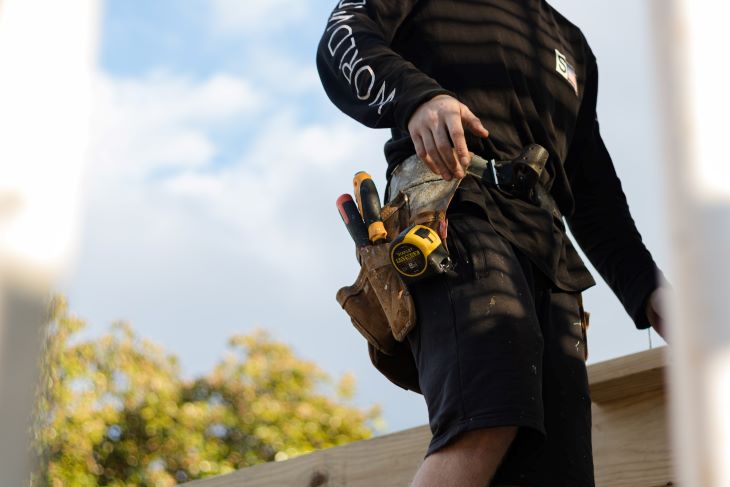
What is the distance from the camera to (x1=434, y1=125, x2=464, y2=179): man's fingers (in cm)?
193

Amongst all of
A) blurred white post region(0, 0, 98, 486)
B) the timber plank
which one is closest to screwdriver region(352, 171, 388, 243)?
the timber plank

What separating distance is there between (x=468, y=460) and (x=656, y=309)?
79cm

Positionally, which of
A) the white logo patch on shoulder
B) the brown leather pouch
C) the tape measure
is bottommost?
the brown leather pouch

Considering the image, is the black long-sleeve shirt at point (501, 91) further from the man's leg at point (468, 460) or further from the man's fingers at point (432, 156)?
the man's leg at point (468, 460)

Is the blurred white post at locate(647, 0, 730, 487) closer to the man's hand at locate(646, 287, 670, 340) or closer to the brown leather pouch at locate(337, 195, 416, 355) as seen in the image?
the brown leather pouch at locate(337, 195, 416, 355)

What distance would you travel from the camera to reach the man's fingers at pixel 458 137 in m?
1.91

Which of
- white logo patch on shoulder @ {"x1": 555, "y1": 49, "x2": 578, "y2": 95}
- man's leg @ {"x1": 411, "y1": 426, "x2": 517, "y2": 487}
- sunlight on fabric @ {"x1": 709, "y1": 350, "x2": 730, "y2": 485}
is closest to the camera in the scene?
sunlight on fabric @ {"x1": 709, "y1": 350, "x2": 730, "y2": 485}

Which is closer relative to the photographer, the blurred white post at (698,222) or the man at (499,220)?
the blurred white post at (698,222)

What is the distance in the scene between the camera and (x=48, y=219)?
63 centimetres

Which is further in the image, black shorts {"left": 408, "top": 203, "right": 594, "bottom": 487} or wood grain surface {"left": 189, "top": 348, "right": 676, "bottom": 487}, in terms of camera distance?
wood grain surface {"left": 189, "top": 348, "right": 676, "bottom": 487}

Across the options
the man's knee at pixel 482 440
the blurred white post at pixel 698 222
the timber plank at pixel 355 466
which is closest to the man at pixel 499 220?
the man's knee at pixel 482 440

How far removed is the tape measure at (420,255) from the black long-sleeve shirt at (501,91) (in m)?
0.16

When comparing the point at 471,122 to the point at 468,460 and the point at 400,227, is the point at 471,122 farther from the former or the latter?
the point at 468,460

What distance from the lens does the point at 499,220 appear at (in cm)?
208
